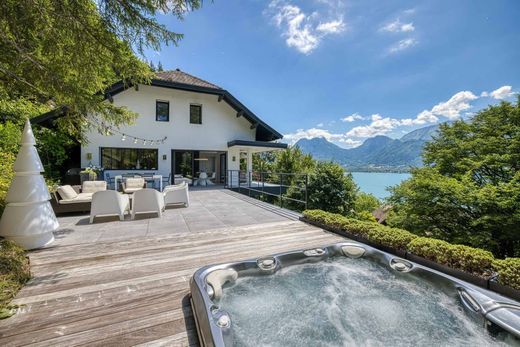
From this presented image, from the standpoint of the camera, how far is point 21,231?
3.01 meters

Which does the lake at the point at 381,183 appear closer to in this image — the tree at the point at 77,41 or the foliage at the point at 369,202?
the foliage at the point at 369,202

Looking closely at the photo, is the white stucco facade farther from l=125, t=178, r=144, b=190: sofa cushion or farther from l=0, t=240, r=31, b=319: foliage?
l=0, t=240, r=31, b=319: foliage

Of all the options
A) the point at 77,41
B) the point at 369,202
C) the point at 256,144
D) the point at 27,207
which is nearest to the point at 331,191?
the point at 256,144

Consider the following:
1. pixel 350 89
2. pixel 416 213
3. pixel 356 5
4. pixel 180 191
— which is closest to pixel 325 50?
pixel 356 5

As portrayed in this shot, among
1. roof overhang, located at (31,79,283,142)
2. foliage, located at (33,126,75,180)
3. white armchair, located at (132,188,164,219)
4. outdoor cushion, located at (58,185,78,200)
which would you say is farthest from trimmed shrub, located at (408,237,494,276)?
foliage, located at (33,126,75,180)

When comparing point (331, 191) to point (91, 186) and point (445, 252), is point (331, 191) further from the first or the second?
point (91, 186)

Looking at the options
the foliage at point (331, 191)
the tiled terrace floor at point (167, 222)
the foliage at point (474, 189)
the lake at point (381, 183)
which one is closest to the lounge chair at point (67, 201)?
the tiled terrace floor at point (167, 222)

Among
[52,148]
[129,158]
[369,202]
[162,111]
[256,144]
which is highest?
[162,111]

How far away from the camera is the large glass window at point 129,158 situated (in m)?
10.2

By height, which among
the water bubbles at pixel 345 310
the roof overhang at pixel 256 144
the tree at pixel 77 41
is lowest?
the water bubbles at pixel 345 310

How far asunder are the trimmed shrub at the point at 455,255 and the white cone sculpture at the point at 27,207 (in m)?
4.96

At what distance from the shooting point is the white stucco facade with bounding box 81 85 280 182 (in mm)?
10273

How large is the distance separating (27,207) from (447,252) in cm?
527

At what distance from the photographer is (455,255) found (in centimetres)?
260
